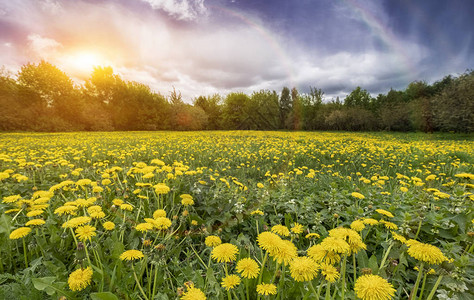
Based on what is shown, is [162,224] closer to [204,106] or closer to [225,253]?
[225,253]

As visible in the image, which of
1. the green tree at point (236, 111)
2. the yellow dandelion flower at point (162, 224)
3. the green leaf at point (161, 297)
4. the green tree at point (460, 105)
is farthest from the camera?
the green tree at point (236, 111)

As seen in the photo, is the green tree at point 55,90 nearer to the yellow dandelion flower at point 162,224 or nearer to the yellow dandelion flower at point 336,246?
the yellow dandelion flower at point 162,224

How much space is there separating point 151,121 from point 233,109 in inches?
737

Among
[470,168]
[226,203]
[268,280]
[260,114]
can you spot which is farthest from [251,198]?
[260,114]

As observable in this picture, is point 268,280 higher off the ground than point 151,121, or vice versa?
point 151,121

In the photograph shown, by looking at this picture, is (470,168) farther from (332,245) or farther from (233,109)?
(233,109)

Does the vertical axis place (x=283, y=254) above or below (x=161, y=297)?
above

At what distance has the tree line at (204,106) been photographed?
23.1 m

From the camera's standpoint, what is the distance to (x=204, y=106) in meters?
48.6

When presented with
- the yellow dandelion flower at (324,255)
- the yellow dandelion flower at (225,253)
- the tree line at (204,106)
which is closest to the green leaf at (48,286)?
the yellow dandelion flower at (225,253)

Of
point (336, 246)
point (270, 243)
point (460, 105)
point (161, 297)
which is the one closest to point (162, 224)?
point (161, 297)

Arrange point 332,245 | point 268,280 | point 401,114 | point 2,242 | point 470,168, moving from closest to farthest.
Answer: point 332,245 < point 268,280 < point 2,242 < point 470,168 < point 401,114

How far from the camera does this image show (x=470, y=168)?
188 inches

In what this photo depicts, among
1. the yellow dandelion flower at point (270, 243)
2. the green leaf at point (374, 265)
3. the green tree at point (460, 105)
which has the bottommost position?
the green leaf at point (374, 265)
